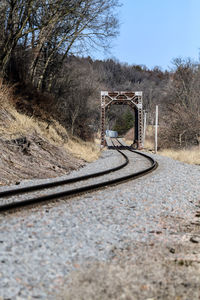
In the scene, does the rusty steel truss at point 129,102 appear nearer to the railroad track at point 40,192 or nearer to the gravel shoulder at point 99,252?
the railroad track at point 40,192

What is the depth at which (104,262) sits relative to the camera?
10.3 feet

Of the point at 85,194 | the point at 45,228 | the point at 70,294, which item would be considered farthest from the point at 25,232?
the point at 85,194

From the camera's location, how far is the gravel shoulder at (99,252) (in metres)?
2.57

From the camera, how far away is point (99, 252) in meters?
3.39

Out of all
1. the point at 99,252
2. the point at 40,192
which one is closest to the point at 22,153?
the point at 40,192

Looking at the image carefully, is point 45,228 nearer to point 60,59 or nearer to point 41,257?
point 41,257

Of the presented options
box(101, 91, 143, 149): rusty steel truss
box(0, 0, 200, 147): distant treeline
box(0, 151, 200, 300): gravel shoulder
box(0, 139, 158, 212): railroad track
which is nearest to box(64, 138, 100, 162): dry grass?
box(0, 0, 200, 147): distant treeline

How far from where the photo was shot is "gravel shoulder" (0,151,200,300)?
2.57 m

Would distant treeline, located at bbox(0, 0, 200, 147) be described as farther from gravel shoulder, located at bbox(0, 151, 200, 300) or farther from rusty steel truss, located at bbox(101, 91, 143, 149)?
gravel shoulder, located at bbox(0, 151, 200, 300)

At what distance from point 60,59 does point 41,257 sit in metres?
21.6

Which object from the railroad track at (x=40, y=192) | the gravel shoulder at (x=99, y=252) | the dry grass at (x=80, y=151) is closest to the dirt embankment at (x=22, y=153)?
the railroad track at (x=40, y=192)

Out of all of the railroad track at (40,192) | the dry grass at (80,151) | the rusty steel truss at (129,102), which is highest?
the rusty steel truss at (129,102)

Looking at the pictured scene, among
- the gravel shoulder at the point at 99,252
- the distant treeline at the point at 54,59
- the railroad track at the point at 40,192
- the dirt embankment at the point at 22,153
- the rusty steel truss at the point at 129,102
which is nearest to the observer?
the gravel shoulder at the point at 99,252

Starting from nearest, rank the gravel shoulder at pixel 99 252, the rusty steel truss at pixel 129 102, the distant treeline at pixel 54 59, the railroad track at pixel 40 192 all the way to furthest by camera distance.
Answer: the gravel shoulder at pixel 99 252 → the railroad track at pixel 40 192 → the distant treeline at pixel 54 59 → the rusty steel truss at pixel 129 102
